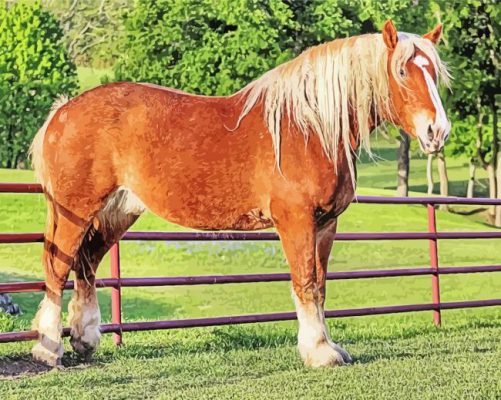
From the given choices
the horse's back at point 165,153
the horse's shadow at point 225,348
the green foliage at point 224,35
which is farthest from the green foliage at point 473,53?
the horse's back at point 165,153

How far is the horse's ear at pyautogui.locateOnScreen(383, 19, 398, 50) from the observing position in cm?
560

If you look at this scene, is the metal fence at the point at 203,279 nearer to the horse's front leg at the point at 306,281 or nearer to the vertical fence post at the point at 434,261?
the vertical fence post at the point at 434,261

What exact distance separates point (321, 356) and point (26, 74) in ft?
108

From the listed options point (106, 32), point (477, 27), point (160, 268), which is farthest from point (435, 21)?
point (106, 32)

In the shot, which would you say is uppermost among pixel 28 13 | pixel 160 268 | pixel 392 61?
pixel 392 61

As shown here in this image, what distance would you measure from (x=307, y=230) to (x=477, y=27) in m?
24.3

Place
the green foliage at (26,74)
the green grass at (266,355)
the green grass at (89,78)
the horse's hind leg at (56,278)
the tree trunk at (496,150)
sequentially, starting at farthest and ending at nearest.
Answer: the green grass at (89,78)
the green foliage at (26,74)
the tree trunk at (496,150)
the horse's hind leg at (56,278)
the green grass at (266,355)

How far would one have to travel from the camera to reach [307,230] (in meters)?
5.68

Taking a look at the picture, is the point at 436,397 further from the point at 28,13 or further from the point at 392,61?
the point at 28,13

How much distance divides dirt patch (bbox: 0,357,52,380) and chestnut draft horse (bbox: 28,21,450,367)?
120 mm

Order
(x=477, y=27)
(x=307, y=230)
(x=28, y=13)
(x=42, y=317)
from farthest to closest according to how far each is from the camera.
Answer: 1. (x=28, y=13)
2. (x=477, y=27)
3. (x=42, y=317)
4. (x=307, y=230)

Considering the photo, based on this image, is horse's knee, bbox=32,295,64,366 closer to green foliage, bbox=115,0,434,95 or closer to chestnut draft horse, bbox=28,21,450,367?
chestnut draft horse, bbox=28,21,450,367

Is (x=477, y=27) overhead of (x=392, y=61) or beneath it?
beneath

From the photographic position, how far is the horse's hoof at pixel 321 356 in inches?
224
